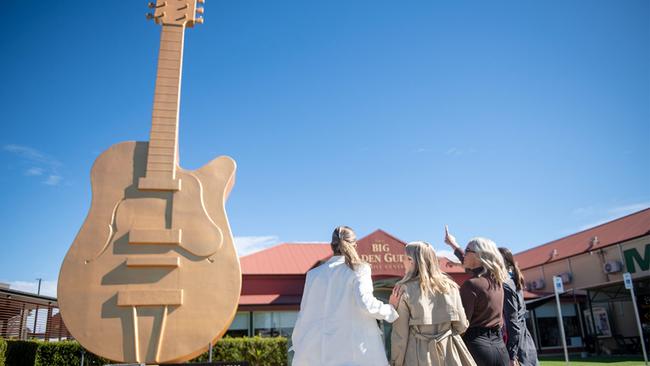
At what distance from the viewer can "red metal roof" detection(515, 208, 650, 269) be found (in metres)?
20.5

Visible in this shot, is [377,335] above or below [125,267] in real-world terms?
below

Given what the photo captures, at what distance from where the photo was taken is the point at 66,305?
3.51m

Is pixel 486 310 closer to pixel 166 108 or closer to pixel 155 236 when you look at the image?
pixel 155 236

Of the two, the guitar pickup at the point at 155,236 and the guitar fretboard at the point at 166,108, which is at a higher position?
the guitar fretboard at the point at 166,108

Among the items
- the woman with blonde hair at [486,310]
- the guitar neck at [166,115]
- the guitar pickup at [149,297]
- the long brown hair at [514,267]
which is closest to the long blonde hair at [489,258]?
the woman with blonde hair at [486,310]

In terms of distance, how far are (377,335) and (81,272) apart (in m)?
2.68

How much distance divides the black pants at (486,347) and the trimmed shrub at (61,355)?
11.6 meters

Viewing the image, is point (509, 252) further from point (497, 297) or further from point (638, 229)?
point (638, 229)

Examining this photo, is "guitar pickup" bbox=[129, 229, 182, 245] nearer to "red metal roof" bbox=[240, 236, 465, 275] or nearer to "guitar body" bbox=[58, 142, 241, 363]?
"guitar body" bbox=[58, 142, 241, 363]

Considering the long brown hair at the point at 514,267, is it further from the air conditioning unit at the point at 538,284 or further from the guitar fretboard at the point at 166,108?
the air conditioning unit at the point at 538,284

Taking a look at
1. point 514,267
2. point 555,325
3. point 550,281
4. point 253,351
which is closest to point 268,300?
point 253,351

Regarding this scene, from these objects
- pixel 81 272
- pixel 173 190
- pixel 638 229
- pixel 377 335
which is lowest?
pixel 377 335

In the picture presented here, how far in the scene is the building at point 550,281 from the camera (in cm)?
1588

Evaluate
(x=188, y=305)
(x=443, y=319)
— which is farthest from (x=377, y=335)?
(x=188, y=305)
